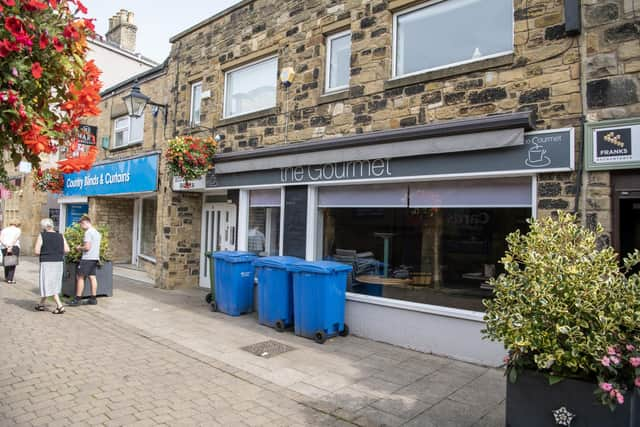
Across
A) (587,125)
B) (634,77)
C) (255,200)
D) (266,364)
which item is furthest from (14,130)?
(255,200)

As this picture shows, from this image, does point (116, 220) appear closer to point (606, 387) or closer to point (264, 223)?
point (264, 223)

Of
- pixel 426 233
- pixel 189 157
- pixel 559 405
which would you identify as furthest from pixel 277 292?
pixel 559 405

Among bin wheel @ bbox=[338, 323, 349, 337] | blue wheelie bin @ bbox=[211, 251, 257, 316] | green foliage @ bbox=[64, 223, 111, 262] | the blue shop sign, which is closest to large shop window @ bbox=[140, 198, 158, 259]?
the blue shop sign

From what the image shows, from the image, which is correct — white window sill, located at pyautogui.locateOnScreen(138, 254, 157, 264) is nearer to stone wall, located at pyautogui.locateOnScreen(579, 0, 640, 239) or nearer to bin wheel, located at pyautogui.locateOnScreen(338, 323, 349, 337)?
bin wheel, located at pyautogui.locateOnScreen(338, 323, 349, 337)

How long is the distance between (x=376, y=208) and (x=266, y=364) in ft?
9.90

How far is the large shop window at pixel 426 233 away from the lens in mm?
5793

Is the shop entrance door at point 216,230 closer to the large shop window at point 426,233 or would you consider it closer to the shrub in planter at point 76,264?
the shrub in planter at point 76,264

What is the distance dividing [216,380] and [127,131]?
1141 centimetres

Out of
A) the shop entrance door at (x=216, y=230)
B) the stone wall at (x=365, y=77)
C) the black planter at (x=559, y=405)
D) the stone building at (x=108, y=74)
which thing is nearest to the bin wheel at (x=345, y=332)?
the stone wall at (x=365, y=77)

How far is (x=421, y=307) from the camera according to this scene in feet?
20.1

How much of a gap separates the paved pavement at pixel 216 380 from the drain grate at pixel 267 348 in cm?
10

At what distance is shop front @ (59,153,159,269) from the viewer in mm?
13632

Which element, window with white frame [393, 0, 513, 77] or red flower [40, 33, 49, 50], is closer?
red flower [40, 33, 49, 50]

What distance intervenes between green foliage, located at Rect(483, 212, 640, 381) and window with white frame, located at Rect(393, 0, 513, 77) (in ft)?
11.8
